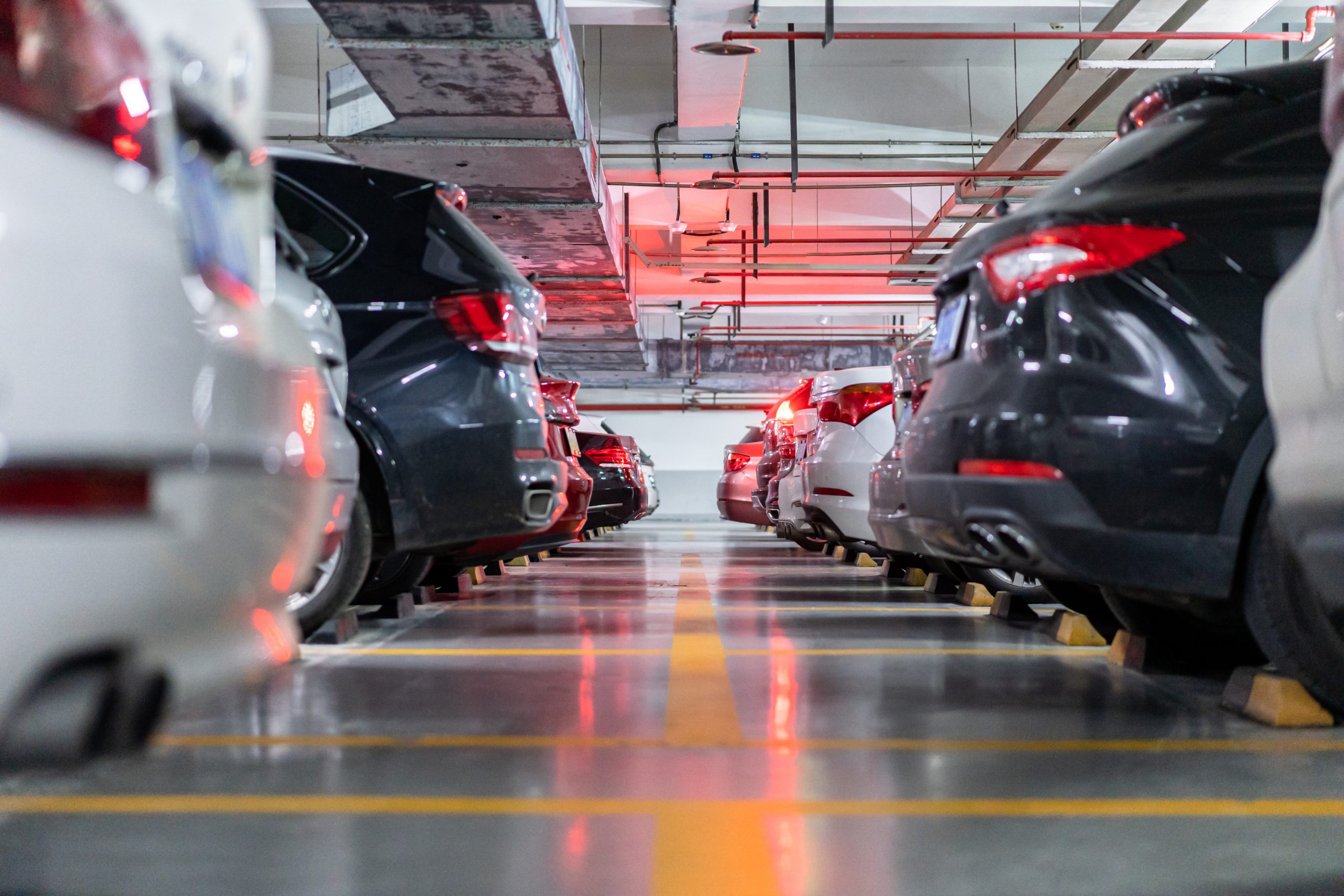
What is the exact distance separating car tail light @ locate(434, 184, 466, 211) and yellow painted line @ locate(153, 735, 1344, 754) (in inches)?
99.6

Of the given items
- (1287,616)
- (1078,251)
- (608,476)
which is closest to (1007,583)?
(1287,616)

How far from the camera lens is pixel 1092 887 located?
7.48ft

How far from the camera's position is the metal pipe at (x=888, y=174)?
11945 millimetres

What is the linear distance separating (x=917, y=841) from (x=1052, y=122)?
9215 millimetres

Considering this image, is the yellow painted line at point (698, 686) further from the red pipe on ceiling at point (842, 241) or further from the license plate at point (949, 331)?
the red pipe on ceiling at point (842, 241)

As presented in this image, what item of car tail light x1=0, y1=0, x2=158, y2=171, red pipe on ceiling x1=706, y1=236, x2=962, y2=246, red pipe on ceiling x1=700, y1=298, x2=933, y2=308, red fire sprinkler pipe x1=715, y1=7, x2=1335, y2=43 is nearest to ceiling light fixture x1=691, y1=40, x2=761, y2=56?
red fire sprinkler pipe x1=715, y1=7, x2=1335, y2=43

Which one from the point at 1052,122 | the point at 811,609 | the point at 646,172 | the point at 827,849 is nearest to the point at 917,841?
the point at 827,849

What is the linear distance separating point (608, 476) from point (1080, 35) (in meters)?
7.08

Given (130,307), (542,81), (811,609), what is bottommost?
(811,609)

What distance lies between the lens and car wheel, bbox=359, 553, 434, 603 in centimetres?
642

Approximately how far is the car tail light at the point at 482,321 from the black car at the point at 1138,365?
6.86 ft

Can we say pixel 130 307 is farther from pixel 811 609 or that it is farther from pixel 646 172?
pixel 646 172

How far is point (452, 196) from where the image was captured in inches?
206

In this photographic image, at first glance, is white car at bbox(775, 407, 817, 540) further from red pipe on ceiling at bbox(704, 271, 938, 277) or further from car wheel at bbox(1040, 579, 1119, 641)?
red pipe on ceiling at bbox(704, 271, 938, 277)
